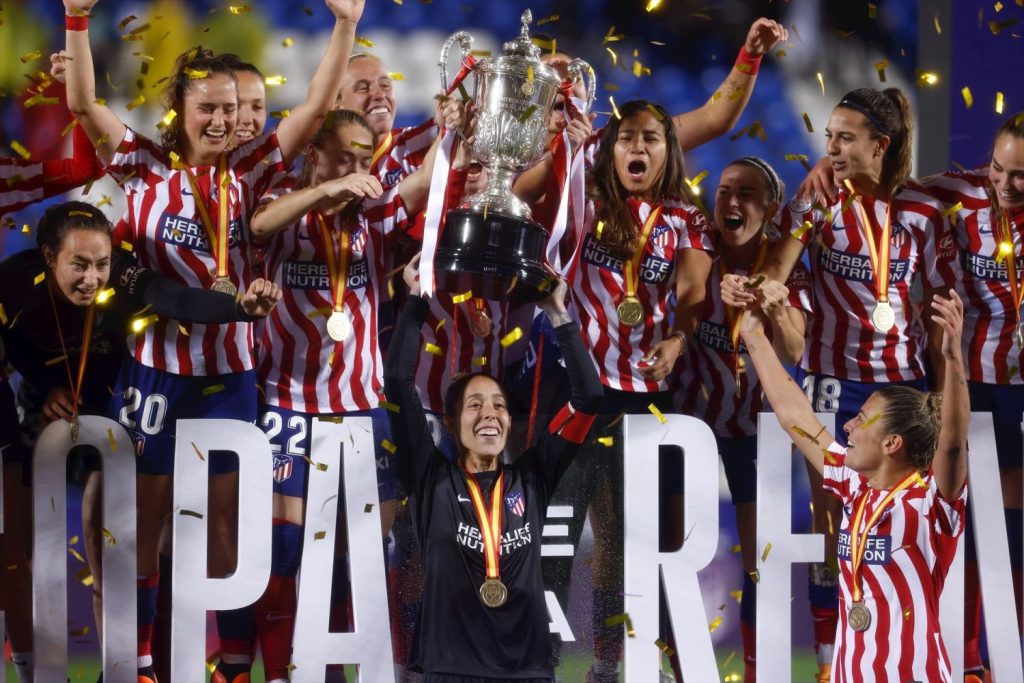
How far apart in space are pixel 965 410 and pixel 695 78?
1.37 meters

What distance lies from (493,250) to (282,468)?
3.01 feet

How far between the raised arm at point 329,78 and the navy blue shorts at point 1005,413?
7.25ft

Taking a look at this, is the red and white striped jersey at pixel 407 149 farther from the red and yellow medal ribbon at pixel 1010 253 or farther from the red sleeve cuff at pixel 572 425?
the red and yellow medal ribbon at pixel 1010 253

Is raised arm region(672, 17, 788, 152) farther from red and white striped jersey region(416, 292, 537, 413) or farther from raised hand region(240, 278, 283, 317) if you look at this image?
raised hand region(240, 278, 283, 317)

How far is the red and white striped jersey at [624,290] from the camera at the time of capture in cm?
398

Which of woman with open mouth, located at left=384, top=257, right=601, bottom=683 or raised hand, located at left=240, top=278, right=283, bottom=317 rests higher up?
raised hand, located at left=240, top=278, right=283, bottom=317

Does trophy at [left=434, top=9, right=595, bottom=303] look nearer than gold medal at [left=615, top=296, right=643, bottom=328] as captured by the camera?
Yes

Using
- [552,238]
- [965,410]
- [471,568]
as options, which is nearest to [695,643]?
[471,568]

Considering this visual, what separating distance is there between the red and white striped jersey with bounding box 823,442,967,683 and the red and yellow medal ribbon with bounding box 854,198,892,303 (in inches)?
20.4

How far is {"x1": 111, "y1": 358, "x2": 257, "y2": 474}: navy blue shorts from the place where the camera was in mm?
3771

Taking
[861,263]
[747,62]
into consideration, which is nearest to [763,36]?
[747,62]

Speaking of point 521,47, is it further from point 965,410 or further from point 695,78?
point 965,410

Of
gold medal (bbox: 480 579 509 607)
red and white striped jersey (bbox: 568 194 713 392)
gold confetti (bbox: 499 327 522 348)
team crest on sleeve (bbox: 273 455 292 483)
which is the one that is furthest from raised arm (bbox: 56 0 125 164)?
gold medal (bbox: 480 579 509 607)

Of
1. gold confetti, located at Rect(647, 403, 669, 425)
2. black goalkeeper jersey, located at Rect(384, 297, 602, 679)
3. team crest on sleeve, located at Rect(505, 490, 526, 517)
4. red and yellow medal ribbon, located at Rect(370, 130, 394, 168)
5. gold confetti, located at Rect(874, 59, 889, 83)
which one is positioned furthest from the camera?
gold confetti, located at Rect(874, 59, 889, 83)
